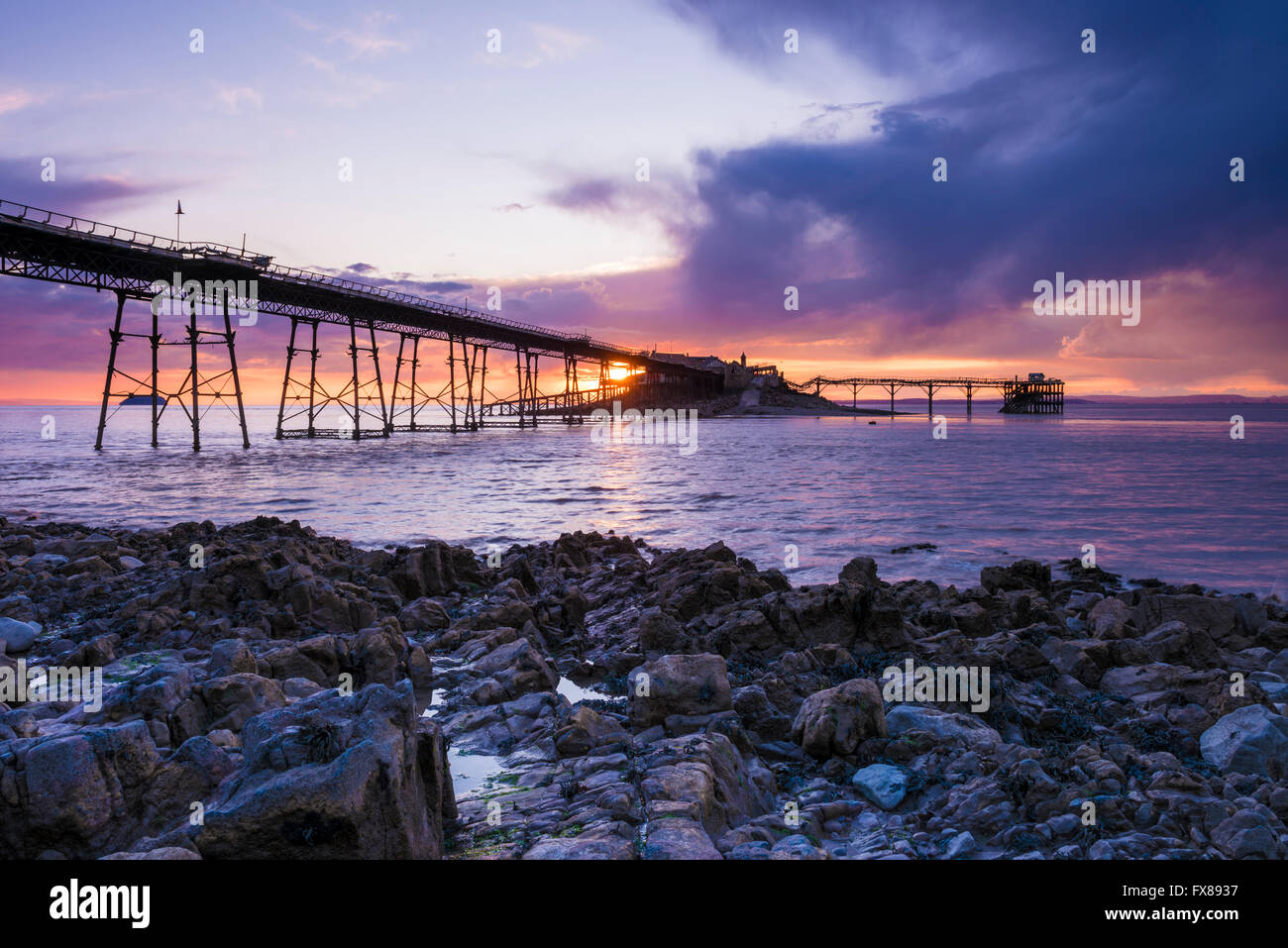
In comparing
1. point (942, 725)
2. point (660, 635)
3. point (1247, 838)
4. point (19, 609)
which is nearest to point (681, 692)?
point (942, 725)

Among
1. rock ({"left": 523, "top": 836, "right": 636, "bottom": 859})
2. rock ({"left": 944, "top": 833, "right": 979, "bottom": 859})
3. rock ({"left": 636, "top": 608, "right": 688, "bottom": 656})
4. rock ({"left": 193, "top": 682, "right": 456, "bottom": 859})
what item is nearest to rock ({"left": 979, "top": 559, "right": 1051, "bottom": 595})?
rock ({"left": 636, "top": 608, "right": 688, "bottom": 656})

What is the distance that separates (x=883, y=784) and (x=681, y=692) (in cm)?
175

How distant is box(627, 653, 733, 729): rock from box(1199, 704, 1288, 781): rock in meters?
3.55

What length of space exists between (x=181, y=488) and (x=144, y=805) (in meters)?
28.6

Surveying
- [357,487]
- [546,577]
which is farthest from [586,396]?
[546,577]

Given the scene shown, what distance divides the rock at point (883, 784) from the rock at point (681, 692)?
4.22ft

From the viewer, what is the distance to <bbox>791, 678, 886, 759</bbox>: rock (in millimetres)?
5203

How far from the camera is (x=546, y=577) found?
40.7ft

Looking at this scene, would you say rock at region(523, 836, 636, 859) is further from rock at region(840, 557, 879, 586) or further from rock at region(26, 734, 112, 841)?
rock at region(840, 557, 879, 586)

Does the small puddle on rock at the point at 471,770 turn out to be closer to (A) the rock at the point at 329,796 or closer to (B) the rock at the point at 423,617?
(A) the rock at the point at 329,796

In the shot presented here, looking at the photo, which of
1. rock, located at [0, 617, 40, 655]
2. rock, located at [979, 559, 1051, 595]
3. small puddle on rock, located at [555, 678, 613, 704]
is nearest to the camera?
small puddle on rock, located at [555, 678, 613, 704]

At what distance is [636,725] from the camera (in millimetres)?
5816

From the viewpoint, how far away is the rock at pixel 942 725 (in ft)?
17.3

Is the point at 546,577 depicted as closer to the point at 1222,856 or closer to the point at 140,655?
the point at 140,655
